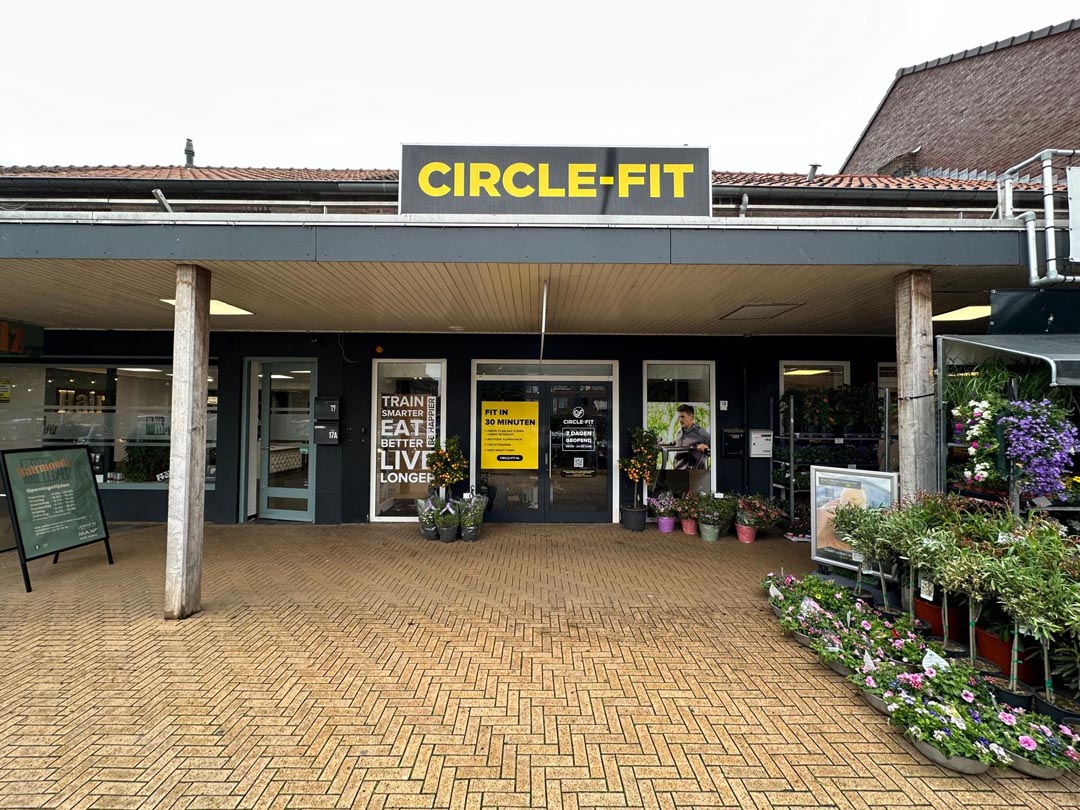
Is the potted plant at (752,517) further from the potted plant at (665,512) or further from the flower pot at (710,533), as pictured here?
the potted plant at (665,512)

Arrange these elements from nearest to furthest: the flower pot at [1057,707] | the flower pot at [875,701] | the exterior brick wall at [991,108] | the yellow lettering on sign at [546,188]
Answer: the flower pot at [1057,707] < the flower pot at [875,701] < the yellow lettering on sign at [546,188] < the exterior brick wall at [991,108]

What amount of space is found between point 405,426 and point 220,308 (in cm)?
290

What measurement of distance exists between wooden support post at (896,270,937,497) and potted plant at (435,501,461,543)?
4.92 meters

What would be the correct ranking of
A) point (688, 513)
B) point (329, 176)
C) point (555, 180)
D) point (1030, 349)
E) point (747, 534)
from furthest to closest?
1. point (329, 176)
2. point (688, 513)
3. point (747, 534)
4. point (555, 180)
5. point (1030, 349)

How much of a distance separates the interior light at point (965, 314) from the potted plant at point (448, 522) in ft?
21.3

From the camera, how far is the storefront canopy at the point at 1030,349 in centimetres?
320

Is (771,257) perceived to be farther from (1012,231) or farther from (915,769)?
(915,769)

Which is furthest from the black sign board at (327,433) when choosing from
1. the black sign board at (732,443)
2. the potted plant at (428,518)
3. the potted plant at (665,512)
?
the black sign board at (732,443)

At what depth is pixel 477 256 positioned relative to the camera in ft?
13.8

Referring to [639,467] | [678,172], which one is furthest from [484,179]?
[639,467]

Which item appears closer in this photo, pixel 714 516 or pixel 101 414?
pixel 714 516

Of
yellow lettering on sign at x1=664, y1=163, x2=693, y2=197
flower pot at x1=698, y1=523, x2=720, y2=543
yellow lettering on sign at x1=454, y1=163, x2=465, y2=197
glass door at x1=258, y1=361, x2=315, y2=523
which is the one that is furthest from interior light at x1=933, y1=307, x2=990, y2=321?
glass door at x1=258, y1=361, x2=315, y2=523

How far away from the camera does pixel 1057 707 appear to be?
2605mm

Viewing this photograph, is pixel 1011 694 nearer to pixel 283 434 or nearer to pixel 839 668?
pixel 839 668
